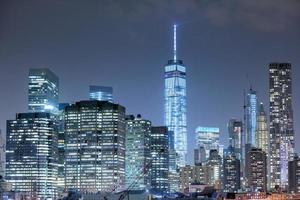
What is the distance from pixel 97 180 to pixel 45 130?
10.2m

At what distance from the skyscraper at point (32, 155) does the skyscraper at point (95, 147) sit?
8.92ft

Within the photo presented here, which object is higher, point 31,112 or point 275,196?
point 31,112

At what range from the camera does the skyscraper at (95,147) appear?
110 metres

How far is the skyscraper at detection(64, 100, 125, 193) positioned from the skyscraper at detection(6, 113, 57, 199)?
8.92 feet

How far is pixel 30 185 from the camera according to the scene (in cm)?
10819

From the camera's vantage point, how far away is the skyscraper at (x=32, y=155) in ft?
358

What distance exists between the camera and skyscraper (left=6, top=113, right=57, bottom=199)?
109 metres

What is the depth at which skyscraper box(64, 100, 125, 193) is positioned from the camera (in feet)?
362

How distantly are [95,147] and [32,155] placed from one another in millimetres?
8816

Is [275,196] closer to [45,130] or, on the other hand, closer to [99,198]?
[99,198]

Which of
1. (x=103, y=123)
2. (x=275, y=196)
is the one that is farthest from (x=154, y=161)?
(x=275, y=196)

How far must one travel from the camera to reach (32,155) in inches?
4350

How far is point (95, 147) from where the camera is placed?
370 feet

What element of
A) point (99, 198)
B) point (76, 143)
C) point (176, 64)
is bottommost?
point (99, 198)
